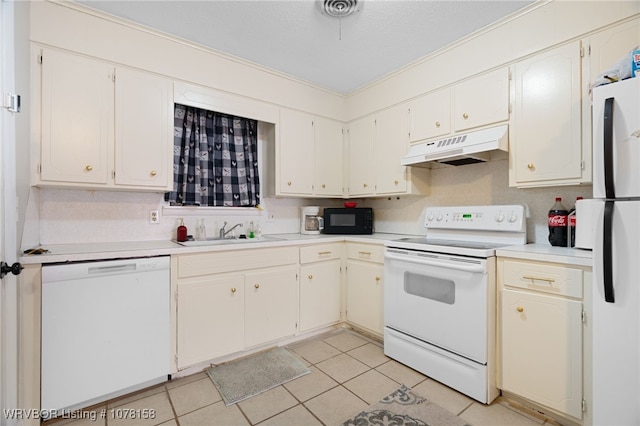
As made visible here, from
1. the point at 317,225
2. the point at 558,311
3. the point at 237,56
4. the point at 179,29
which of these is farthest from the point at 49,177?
the point at 558,311

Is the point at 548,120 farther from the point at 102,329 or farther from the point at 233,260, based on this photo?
the point at 102,329

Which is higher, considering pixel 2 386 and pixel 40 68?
pixel 40 68

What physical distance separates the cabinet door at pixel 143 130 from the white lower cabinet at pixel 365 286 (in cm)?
179

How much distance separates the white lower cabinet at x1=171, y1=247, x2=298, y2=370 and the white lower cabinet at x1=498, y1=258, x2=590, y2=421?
64.5 inches

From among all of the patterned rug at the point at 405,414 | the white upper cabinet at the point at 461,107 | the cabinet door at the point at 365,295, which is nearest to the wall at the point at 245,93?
the white upper cabinet at the point at 461,107

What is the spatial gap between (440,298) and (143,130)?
2.52 meters

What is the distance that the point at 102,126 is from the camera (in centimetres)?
205

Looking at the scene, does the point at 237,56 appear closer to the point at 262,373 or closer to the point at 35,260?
the point at 35,260

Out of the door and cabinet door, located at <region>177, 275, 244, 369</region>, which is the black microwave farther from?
→ the door

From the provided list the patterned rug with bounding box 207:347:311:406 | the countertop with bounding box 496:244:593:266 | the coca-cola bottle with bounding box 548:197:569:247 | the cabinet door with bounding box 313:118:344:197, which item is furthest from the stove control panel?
the patterned rug with bounding box 207:347:311:406

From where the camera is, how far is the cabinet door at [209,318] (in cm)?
208

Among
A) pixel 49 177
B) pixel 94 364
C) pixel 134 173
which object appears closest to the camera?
pixel 94 364

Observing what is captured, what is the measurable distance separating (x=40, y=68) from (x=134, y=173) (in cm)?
80

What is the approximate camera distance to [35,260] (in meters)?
1.61
